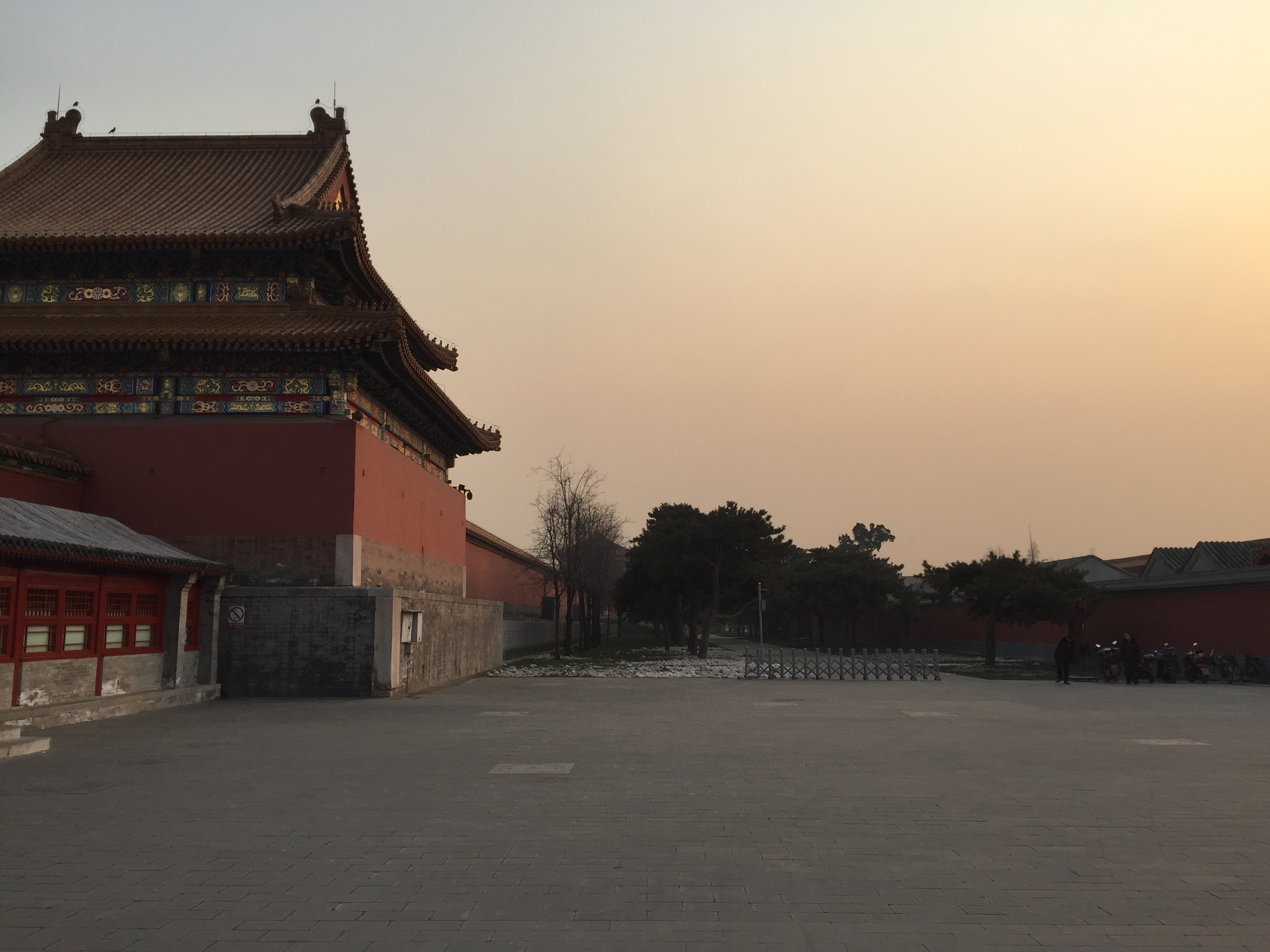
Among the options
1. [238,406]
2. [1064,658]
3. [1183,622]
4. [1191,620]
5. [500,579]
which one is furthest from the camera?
[500,579]

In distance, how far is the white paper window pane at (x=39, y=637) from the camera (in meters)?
13.5

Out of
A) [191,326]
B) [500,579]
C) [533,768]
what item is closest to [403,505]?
[191,326]

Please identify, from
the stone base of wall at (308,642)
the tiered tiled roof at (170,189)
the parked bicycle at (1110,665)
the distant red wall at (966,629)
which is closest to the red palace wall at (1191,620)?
the distant red wall at (966,629)

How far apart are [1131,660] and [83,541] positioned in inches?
949

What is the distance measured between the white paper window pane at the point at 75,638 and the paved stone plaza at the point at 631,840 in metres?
1.69

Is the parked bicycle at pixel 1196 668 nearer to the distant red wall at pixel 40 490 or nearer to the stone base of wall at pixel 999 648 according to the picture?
the stone base of wall at pixel 999 648

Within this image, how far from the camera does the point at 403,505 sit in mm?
22484

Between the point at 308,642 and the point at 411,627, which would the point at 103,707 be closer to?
the point at 308,642

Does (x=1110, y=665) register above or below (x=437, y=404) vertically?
below

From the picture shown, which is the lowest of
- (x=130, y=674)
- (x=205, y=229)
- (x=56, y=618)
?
(x=130, y=674)

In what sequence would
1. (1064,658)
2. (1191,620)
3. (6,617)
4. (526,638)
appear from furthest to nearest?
1. (526,638)
2. (1191,620)
3. (1064,658)
4. (6,617)

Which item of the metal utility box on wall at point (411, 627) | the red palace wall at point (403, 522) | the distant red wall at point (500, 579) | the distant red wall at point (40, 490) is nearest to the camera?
the distant red wall at point (40, 490)

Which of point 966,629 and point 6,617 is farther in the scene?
point 966,629

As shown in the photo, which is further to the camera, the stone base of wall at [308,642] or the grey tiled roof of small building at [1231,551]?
the grey tiled roof of small building at [1231,551]
